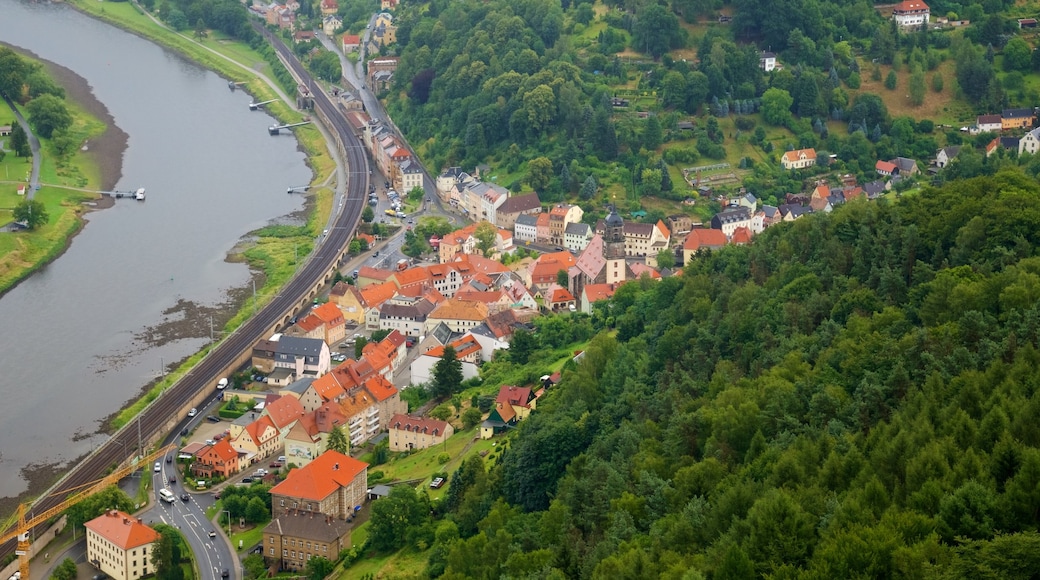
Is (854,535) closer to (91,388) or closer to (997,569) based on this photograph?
(997,569)

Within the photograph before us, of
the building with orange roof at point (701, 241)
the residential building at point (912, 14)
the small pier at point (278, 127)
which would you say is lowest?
the building with orange roof at point (701, 241)

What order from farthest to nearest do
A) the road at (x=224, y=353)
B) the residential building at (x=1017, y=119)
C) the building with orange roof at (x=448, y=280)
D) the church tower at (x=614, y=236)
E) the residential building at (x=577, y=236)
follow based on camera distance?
the residential building at (x=1017, y=119), the residential building at (x=577, y=236), the church tower at (x=614, y=236), the building with orange roof at (x=448, y=280), the road at (x=224, y=353)

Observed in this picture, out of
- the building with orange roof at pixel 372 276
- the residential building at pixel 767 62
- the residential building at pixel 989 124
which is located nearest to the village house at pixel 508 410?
the building with orange roof at pixel 372 276

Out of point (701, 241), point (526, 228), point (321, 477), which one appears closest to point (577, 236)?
point (526, 228)

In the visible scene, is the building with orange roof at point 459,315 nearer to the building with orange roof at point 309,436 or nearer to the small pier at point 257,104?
the building with orange roof at point 309,436

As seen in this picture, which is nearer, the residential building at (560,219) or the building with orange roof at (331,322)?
the building with orange roof at (331,322)

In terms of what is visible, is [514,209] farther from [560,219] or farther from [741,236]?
[741,236]
